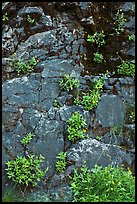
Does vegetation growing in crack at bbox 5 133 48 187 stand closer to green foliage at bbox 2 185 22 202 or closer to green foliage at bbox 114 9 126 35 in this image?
green foliage at bbox 2 185 22 202

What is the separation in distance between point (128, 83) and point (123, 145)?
1.07 meters

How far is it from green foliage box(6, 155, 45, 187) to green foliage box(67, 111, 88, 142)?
1.89 feet

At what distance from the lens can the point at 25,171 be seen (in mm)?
4395

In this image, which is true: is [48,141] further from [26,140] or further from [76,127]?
[76,127]

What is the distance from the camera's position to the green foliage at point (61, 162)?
4.55m

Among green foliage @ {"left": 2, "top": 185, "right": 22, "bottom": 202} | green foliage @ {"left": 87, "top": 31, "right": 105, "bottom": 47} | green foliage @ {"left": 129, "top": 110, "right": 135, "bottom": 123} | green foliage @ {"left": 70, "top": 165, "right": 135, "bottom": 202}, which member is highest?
green foliage @ {"left": 87, "top": 31, "right": 105, "bottom": 47}

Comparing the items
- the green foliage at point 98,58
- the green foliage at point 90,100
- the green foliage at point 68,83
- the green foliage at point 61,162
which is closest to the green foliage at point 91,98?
the green foliage at point 90,100

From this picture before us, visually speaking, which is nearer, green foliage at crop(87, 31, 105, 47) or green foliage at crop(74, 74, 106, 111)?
green foliage at crop(74, 74, 106, 111)

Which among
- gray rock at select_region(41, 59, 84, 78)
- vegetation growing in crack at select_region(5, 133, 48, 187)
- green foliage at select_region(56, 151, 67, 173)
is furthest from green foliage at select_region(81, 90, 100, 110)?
vegetation growing in crack at select_region(5, 133, 48, 187)

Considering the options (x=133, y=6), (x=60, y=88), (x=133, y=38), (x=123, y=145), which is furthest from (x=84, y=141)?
(x=133, y=6)

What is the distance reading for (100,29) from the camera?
5.98 m

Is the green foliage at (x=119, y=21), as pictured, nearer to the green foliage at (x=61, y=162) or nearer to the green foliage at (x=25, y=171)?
the green foliage at (x=61, y=162)

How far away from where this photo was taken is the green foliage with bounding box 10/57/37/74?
537cm

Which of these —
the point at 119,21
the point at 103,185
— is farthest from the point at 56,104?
the point at 119,21
